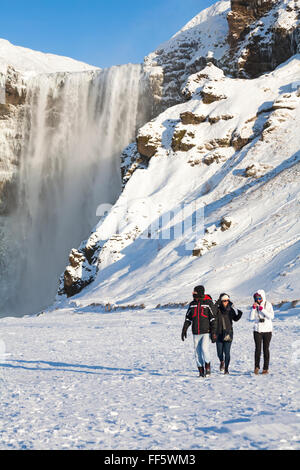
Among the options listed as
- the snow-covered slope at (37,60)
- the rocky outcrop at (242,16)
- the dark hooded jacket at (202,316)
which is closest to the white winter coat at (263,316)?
the dark hooded jacket at (202,316)

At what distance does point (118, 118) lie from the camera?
7144cm

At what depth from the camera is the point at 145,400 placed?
668 centimetres

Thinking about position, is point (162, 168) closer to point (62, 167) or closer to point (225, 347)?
point (62, 167)

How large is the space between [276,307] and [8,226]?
6815 cm

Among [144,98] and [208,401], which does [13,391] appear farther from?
[144,98]

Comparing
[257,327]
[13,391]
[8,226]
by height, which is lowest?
[13,391]

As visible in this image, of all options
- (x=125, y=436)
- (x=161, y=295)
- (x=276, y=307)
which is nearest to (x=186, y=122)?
(x=161, y=295)

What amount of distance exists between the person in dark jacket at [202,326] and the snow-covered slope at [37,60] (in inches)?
3820

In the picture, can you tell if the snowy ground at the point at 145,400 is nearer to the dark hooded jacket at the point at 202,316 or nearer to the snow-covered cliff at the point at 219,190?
the dark hooded jacket at the point at 202,316

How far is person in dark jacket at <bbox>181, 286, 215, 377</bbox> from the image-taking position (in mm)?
8305

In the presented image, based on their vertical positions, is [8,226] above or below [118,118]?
below

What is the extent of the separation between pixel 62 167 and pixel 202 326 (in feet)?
233

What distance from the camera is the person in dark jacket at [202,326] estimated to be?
830 centimetres

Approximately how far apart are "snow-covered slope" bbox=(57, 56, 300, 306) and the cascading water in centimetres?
1512
